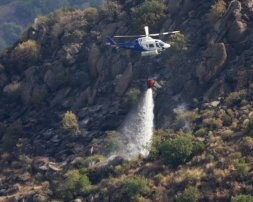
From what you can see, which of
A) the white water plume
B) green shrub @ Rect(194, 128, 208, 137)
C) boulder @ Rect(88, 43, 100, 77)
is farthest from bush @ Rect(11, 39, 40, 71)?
green shrub @ Rect(194, 128, 208, 137)

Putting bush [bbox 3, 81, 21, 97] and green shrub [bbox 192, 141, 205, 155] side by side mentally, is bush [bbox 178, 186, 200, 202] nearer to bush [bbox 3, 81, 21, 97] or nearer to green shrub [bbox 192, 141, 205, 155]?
green shrub [bbox 192, 141, 205, 155]

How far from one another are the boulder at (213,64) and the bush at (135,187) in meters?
17.1

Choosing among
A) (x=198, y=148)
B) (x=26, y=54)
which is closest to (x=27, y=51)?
(x=26, y=54)

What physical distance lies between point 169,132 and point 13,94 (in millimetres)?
26299

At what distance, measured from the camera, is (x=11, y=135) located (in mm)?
86562

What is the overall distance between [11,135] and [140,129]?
16.4m

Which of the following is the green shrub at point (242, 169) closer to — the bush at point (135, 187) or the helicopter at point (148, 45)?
the bush at point (135, 187)

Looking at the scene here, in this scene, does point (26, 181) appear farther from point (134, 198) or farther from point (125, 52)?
point (125, 52)

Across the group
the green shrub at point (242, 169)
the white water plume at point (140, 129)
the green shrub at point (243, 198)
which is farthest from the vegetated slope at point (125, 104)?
the white water plume at point (140, 129)

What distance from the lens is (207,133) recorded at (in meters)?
72.6

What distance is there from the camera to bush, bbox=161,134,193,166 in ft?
229

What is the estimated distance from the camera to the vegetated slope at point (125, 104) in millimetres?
68188

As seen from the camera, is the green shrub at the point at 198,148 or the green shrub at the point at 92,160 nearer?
the green shrub at the point at 198,148

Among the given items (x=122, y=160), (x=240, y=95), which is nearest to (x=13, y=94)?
(x=122, y=160)
